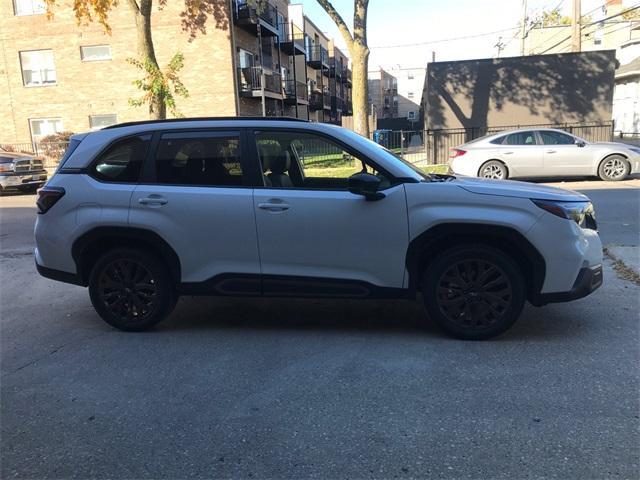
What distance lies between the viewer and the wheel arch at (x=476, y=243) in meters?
4.12

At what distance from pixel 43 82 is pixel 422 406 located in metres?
28.2

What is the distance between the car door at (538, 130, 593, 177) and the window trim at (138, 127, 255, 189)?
11.3m

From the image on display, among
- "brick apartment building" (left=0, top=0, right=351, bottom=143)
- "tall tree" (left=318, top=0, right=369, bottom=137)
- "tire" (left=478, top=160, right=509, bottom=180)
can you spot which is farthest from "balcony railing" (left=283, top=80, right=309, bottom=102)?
"tire" (left=478, top=160, right=509, bottom=180)

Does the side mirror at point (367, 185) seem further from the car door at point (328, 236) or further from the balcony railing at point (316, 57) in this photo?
A: the balcony railing at point (316, 57)

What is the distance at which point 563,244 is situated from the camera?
4.09 metres

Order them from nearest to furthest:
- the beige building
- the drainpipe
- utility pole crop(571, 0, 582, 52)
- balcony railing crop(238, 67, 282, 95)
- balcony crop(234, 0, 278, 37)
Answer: utility pole crop(571, 0, 582, 52), the drainpipe, balcony crop(234, 0, 278, 37), balcony railing crop(238, 67, 282, 95), the beige building

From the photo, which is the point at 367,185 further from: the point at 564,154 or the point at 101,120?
the point at 101,120

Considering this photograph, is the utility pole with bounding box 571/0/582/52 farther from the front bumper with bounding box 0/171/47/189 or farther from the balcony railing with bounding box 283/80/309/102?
the front bumper with bounding box 0/171/47/189

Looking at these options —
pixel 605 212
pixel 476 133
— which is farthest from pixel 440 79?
pixel 605 212

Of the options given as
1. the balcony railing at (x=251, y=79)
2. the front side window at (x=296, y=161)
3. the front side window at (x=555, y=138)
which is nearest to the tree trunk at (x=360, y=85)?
the front side window at (x=555, y=138)

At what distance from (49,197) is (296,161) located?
2.25 m

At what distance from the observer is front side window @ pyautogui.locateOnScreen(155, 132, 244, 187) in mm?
4543

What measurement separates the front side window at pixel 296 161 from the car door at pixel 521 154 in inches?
378

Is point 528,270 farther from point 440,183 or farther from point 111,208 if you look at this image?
point 111,208
